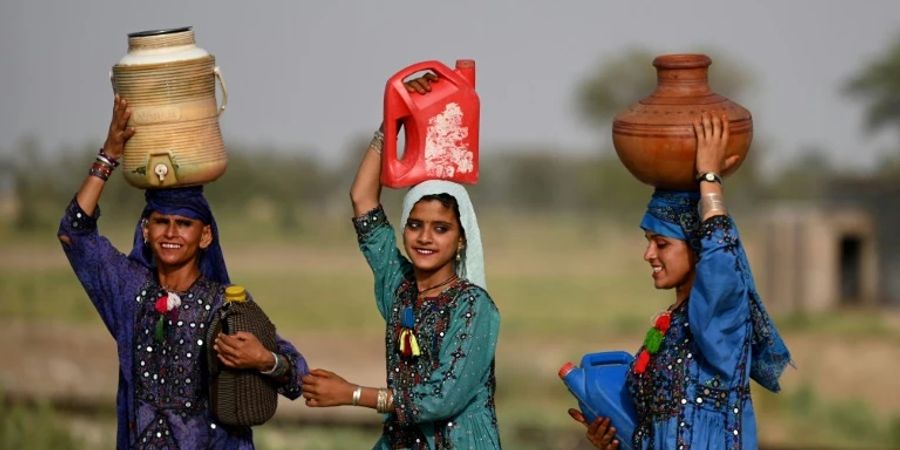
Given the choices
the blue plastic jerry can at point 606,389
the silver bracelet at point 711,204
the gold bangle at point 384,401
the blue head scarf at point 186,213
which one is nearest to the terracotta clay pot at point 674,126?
the silver bracelet at point 711,204

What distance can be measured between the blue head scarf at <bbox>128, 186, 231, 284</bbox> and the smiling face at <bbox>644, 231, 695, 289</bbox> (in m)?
1.58

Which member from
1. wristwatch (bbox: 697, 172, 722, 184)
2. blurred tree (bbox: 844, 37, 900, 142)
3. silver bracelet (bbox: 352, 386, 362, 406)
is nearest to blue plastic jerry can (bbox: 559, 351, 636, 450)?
silver bracelet (bbox: 352, 386, 362, 406)

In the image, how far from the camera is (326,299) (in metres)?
21.1

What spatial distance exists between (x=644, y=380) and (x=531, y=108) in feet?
75.6

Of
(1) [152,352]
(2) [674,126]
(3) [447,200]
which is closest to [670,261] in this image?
(2) [674,126]

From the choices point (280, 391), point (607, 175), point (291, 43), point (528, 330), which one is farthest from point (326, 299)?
point (280, 391)

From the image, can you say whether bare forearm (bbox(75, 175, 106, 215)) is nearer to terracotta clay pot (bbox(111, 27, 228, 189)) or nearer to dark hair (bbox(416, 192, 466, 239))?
terracotta clay pot (bbox(111, 27, 228, 189))

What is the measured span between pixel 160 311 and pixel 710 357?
1910 mm

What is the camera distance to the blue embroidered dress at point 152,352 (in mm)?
5730

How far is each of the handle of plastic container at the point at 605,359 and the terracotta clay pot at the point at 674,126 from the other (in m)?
0.70

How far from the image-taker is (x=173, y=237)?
5.78 m

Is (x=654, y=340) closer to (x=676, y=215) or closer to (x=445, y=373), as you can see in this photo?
(x=676, y=215)

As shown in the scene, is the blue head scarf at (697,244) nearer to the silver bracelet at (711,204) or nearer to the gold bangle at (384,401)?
the silver bracelet at (711,204)

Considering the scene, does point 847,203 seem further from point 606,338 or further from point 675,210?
point 675,210
